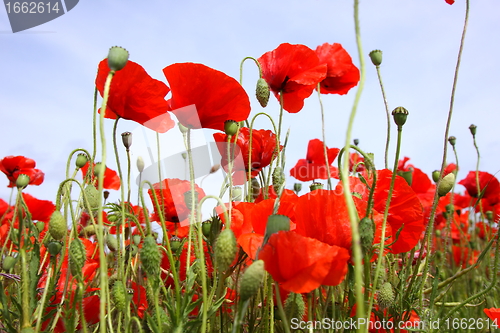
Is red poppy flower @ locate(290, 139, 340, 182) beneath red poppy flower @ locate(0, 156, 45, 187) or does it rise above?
beneath

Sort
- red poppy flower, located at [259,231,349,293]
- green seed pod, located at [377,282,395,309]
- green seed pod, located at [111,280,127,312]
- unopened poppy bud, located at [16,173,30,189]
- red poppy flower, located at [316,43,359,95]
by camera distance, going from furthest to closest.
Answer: red poppy flower, located at [316,43,359,95]
unopened poppy bud, located at [16,173,30,189]
green seed pod, located at [377,282,395,309]
green seed pod, located at [111,280,127,312]
red poppy flower, located at [259,231,349,293]

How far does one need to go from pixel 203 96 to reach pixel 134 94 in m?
0.17

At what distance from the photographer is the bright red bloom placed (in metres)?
0.92

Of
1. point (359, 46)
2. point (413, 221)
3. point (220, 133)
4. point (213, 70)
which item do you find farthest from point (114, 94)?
point (413, 221)

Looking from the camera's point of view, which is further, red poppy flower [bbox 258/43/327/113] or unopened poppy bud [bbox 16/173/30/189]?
red poppy flower [bbox 258/43/327/113]

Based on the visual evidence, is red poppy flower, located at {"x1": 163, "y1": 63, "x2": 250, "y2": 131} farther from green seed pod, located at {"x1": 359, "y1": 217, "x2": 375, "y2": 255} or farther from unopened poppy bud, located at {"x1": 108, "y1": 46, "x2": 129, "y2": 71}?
green seed pod, located at {"x1": 359, "y1": 217, "x2": 375, "y2": 255}

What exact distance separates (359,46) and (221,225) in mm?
595

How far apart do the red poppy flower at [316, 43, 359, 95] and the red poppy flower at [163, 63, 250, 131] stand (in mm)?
651

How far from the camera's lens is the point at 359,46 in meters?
0.47

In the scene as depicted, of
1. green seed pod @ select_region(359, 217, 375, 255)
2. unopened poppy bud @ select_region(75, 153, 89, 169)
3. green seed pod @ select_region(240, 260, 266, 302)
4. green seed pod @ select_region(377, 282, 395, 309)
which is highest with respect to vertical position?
unopened poppy bud @ select_region(75, 153, 89, 169)

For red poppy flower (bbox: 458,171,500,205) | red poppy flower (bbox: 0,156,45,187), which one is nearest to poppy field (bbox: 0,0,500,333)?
red poppy flower (bbox: 0,156,45,187)

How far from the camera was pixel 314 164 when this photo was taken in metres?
2.21

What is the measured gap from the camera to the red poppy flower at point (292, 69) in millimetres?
1291

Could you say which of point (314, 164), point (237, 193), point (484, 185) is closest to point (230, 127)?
point (237, 193)
